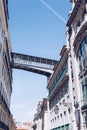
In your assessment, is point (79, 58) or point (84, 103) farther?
point (79, 58)

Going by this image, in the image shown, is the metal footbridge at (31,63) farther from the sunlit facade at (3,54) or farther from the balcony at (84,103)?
the balcony at (84,103)

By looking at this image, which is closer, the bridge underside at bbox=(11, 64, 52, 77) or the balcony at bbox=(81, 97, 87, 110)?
the balcony at bbox=(81, 97, 87, 110)

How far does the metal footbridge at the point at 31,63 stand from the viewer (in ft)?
153

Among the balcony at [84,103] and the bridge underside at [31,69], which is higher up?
the bridge underside at [31,69]

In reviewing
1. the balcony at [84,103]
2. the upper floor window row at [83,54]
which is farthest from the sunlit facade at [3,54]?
the balcony at [84,103]

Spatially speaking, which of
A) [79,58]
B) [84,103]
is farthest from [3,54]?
[84,103]

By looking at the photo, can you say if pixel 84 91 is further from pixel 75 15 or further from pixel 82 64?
pixel 75 15

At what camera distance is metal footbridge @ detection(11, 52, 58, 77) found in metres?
46.5

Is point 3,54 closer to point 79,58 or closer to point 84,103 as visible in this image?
point 79,58

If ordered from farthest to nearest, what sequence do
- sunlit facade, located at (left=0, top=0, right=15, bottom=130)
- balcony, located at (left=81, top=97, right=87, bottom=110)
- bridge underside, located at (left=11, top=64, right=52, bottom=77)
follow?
bridge underside, located at (left=11, top=64, right=52, bottom=77) → sunlit facade, located at (left=0, top=0, right=15, bottom=130) → balcony, located at (left=81, top=97, right=87, bottom=110)

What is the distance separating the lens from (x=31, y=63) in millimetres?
48094

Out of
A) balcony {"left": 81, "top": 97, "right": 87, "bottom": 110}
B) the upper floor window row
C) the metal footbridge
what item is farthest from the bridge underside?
balcony {"left": 81, "top": 97, "right": 87, "bottom": 110}

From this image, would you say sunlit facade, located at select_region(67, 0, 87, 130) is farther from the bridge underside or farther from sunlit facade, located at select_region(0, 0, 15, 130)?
the bridge underside

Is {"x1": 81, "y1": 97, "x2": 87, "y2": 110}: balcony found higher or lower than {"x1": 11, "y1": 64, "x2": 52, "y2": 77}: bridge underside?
lower
